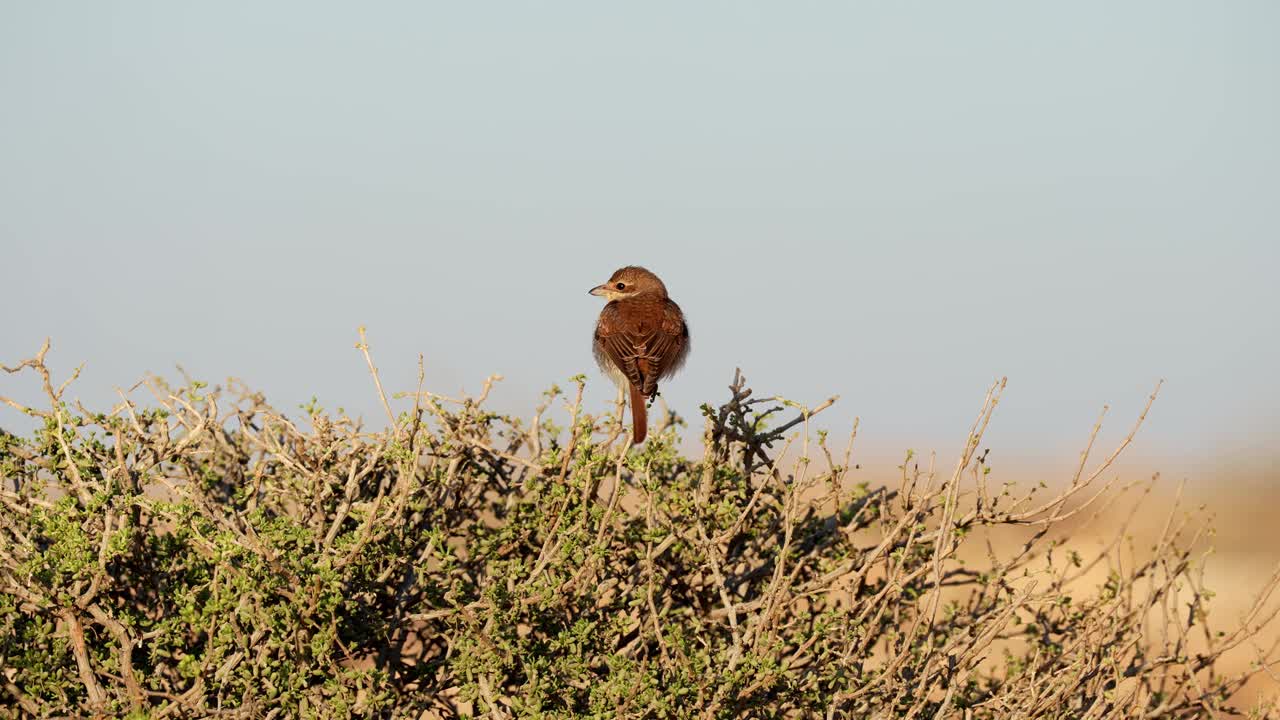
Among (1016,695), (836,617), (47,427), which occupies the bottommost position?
(1016,695)

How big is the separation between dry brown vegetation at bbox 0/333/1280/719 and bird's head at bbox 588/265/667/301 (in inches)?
90.7

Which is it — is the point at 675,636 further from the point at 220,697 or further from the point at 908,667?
the point at 220,697

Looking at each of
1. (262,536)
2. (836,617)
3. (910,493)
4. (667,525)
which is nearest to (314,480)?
(262,536)

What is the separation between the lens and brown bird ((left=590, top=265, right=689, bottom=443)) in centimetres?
714

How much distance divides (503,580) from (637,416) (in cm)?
141

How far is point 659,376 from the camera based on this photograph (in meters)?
7.34

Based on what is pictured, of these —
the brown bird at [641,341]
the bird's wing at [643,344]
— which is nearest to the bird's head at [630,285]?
the brown bird at [641,341]

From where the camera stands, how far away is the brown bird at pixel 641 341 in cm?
714

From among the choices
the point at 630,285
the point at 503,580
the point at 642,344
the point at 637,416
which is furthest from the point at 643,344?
the point at 503,580

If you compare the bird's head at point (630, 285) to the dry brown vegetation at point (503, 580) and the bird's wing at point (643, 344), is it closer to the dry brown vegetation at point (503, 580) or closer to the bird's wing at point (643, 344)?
the bird's wing at point (643, 344)

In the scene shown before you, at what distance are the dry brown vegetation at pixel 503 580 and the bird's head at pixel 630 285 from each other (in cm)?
230

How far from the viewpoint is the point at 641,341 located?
7.45 meters

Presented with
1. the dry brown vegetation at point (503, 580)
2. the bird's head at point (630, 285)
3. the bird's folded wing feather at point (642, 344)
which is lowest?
the dry brown vegetation at point (503, 580)

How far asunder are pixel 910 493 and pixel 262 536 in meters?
2.87
